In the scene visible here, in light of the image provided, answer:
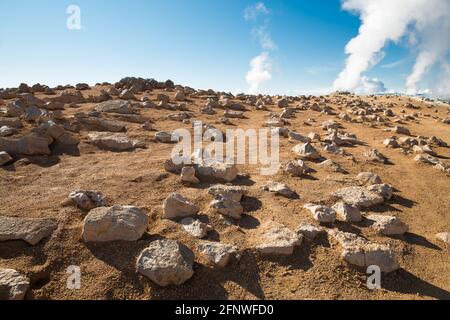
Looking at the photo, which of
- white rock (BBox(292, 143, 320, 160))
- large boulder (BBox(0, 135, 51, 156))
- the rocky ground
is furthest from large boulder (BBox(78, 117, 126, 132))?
white rock (BBox(292, 143, 320, 160))

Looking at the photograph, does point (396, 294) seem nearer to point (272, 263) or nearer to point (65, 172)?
point (272, 263)

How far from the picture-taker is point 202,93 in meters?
20.1

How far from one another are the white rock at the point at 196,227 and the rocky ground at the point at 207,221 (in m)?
0.02

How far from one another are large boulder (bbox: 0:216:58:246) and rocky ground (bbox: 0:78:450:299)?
2 centimetres

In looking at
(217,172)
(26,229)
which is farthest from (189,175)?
(26,229)

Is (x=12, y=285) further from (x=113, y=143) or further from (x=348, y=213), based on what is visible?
(x=113, y=143)

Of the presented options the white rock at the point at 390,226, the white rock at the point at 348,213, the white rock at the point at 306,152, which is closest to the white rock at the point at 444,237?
the white rock at the point at 390,226

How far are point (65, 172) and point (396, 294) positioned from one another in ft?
20.4

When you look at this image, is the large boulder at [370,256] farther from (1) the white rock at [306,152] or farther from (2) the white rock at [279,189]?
(1) the white rock at [306,152]

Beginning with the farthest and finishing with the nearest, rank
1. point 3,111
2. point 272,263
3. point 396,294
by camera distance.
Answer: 1. point 3,111
2. point 272,263
3. point 396,294

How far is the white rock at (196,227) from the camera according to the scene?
185 inches

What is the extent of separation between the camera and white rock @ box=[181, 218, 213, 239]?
469 cm

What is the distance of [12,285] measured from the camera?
353 cm
